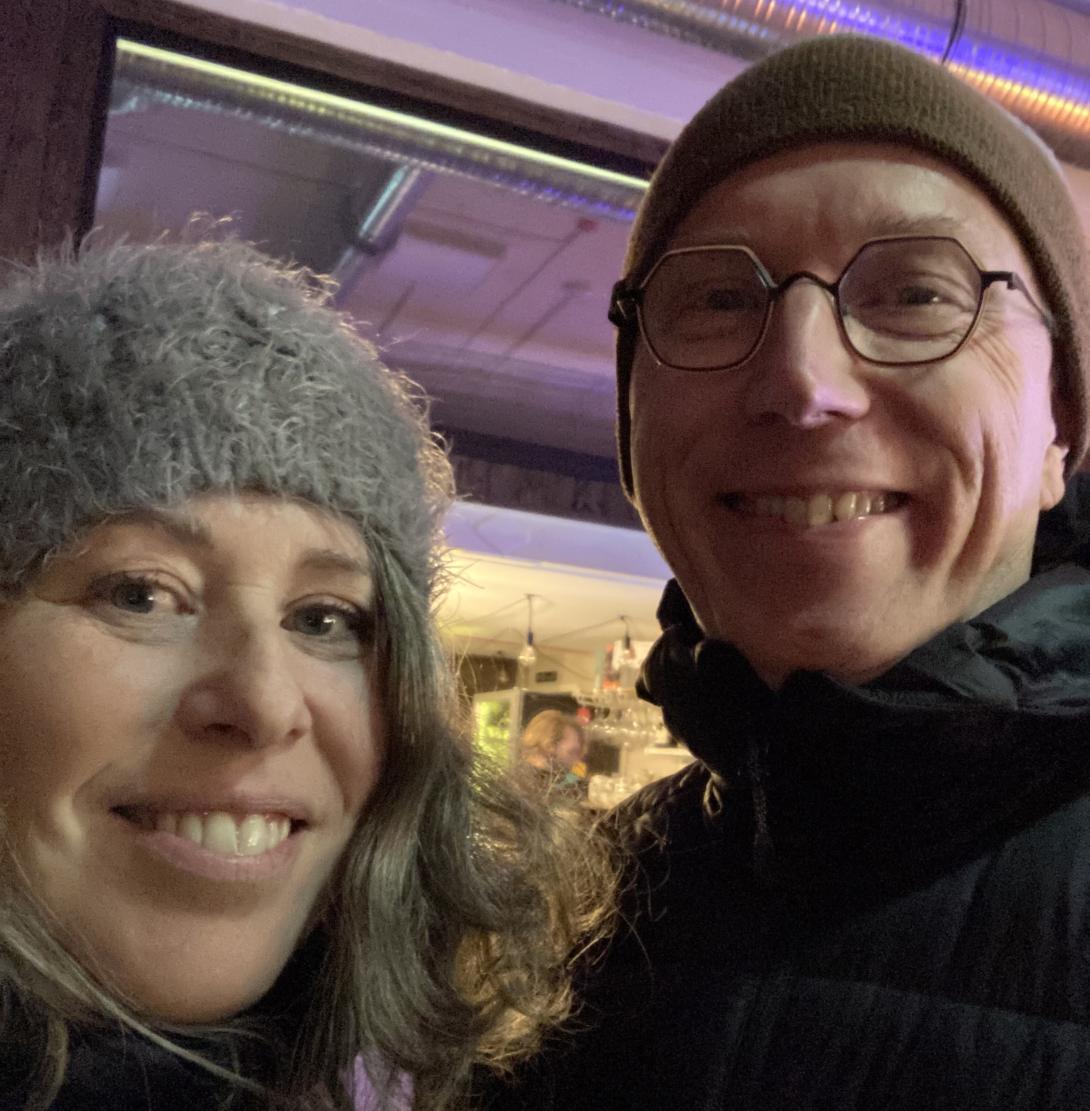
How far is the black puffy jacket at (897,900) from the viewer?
0.74 metres

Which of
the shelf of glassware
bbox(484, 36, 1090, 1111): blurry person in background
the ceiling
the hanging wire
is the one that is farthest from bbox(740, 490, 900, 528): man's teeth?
the hanging wire

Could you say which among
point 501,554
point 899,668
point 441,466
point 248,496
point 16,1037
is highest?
point 501,554

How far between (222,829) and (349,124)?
1.45m

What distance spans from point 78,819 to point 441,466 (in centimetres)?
53

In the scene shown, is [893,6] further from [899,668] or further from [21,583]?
[21,583]

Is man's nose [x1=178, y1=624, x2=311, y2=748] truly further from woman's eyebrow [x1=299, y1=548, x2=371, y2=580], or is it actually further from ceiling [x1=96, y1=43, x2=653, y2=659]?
ceiling [x1=96, y1=43, x2=653, y2=659]

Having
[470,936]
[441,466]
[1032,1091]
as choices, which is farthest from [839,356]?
[470,936]

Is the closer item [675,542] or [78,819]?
[78,819]

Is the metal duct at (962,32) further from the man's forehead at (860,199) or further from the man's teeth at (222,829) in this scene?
the man's teeth at (222,829)

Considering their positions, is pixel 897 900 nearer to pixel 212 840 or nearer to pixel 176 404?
pixel 212 840

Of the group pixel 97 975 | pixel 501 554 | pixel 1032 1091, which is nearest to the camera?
pixel 1032 1091

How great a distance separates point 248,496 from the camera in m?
0.89

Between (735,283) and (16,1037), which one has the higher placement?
(735,283)

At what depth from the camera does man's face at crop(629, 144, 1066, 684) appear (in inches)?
34.8
